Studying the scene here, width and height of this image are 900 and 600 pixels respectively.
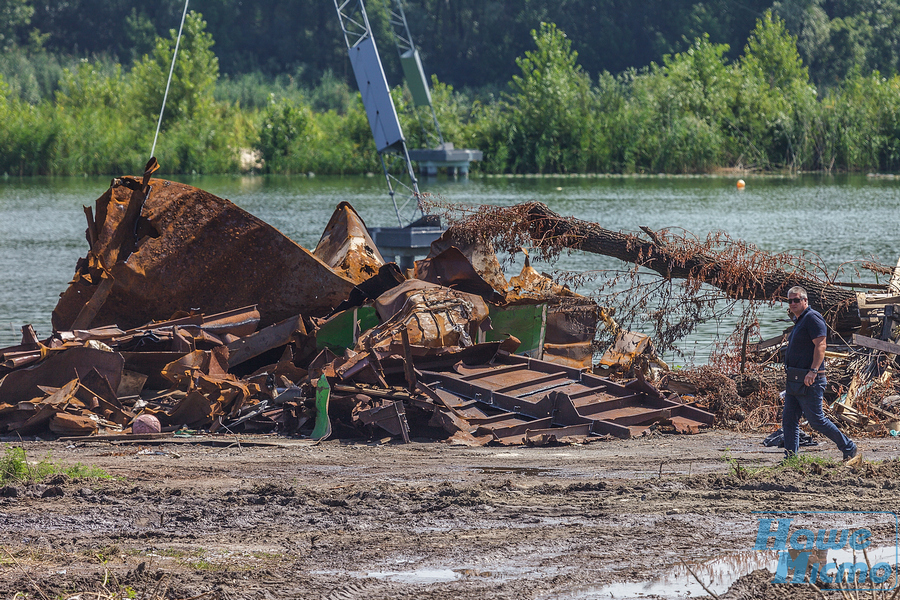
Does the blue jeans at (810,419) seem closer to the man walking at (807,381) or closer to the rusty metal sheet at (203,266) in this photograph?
the man walking at (807,381)

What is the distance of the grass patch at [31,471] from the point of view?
719 centimetres

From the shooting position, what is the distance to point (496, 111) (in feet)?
200

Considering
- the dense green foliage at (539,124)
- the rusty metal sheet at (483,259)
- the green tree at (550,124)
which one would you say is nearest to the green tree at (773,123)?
the dense green foliage at (539,124)

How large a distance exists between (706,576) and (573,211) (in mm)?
29427

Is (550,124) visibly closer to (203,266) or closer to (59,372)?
(203,266)

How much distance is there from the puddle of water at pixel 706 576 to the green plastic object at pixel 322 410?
438 cm

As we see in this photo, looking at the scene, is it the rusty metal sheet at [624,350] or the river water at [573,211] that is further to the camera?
the river water at [573,211]

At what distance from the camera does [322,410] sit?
9.16 metres

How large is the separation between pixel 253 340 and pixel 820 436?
5975mm

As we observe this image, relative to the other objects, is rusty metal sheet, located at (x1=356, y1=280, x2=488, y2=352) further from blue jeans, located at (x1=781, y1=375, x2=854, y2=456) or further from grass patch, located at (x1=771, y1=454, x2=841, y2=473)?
grass patch, located at (x1=771, y1=454, x2=841, y2=473)

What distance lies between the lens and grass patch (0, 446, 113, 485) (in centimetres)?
719

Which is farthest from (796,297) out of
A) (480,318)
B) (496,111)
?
(496,111)

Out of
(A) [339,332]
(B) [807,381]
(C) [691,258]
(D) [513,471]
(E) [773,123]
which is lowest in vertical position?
(D) [513,471]

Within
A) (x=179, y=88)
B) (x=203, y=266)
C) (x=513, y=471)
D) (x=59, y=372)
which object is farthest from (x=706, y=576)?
(x=179, y=88)
